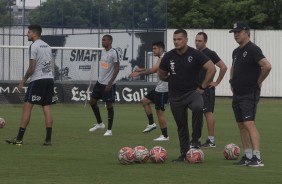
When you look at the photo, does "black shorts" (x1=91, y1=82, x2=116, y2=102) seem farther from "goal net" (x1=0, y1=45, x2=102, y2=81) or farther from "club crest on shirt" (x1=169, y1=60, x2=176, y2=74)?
"goal net" (x1=0, y1=45, x2=102, y2=81)

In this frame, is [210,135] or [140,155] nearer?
[140,155]

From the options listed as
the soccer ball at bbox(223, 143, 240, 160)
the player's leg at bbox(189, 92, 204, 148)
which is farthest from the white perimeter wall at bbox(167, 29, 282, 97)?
the soccer ball at bbox(223, 143, 240, 160)

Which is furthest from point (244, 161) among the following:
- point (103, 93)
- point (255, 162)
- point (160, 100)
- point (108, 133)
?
point (103, 93)

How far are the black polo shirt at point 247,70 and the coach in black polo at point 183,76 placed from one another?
0.50m

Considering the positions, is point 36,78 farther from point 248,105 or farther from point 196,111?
point 248,105

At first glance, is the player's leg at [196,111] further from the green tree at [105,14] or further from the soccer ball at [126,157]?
the green tree at [105,14]

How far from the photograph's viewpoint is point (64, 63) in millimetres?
35531

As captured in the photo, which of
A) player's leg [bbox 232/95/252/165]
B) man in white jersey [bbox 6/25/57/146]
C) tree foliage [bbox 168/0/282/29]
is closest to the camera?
player's leg [bbox 232/95/252/165]

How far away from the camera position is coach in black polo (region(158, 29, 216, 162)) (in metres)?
14.0

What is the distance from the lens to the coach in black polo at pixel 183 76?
45.9ft

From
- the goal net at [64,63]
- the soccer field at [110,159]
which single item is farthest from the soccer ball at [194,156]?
the goal net at [64,63]

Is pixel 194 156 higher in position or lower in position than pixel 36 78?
lower

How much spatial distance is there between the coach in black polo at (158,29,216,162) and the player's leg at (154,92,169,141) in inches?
170

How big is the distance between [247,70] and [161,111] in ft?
17.7
